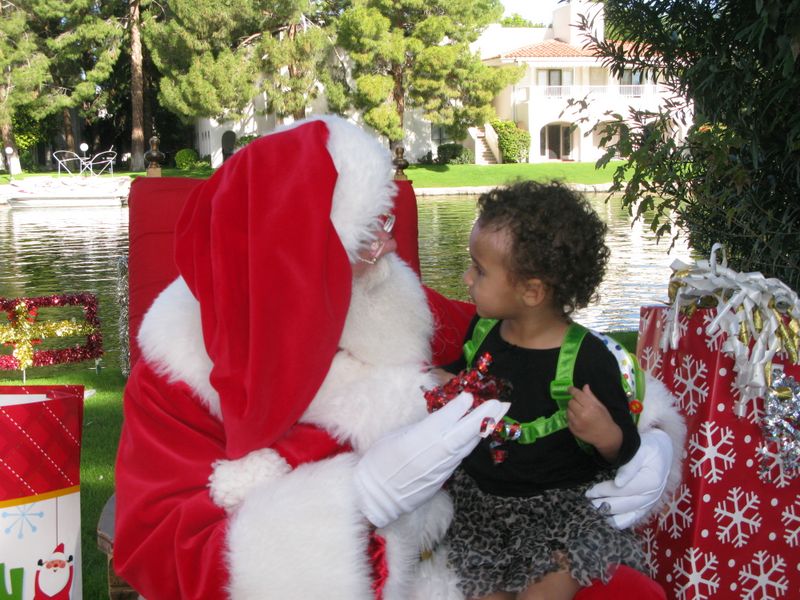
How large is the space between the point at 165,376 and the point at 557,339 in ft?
2.87

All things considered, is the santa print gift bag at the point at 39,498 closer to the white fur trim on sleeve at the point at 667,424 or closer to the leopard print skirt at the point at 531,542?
the leopard print skirt at the point at 531,542

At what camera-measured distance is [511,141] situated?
31.0 m

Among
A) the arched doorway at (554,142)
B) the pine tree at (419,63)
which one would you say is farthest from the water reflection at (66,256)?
the arched doorway at (554,142)

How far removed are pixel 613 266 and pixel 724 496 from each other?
829 centimetres

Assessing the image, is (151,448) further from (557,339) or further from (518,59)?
(518,59)

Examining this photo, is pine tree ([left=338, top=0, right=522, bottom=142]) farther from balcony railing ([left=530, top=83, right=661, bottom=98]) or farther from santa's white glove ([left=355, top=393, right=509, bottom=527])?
santa's white glove ([left=355, top=393, right=509, bottom=527])

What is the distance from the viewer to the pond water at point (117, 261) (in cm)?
806

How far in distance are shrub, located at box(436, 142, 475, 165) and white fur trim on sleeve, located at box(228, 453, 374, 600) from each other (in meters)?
29.5

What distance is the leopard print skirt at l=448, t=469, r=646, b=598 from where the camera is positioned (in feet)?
6.00

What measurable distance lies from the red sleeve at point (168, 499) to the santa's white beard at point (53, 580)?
66 cm

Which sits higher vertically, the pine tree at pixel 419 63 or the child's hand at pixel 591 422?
the pine tree at pixel 419 63

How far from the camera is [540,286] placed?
1.98 meters

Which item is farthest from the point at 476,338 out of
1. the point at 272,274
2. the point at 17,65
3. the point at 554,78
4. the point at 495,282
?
the point at 554,78

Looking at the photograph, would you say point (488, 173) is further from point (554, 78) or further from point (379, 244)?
point (379, 244)
